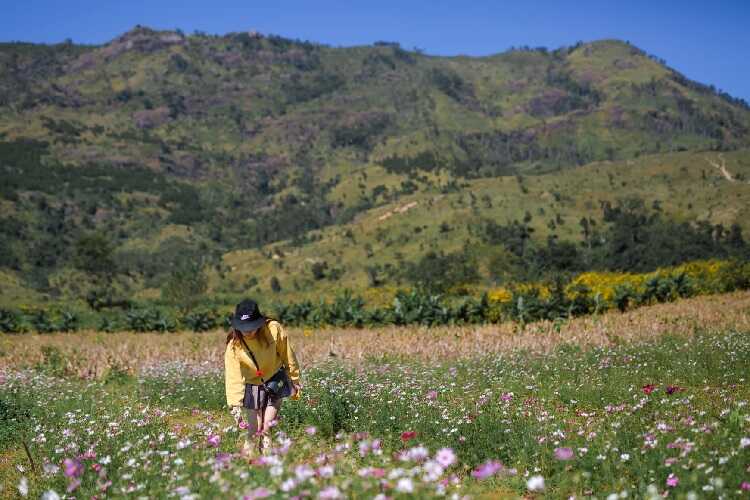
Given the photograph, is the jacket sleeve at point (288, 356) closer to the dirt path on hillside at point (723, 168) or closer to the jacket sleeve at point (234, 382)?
the jacket sleeve at point (234, 382)

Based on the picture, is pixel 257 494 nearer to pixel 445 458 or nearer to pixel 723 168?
pixel 445 458

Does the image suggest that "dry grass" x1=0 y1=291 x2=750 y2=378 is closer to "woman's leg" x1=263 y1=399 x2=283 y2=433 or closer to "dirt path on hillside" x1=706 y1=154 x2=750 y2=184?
"woman's leg" x1=263 y1=399 x2=283 y2=433

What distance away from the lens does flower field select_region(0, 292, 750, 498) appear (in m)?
5.12

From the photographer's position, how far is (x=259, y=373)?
7832mm

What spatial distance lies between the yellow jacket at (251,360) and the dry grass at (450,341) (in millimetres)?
8077

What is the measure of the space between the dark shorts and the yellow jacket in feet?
0.17

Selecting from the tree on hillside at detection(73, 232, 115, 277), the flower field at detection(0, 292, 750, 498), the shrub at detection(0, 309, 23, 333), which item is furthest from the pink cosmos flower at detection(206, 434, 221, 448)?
the tree on hillside at detection(73, 232, 115, 277)

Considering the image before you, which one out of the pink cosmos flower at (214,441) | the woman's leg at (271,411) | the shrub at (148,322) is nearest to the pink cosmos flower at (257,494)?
the pink cosmos flower at (214,441)

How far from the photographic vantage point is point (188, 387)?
42.5 ft

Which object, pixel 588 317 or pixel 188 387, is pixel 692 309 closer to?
pixel 588 317

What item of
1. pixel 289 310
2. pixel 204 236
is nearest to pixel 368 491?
pixel 289 310

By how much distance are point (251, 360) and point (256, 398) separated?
46 centimetres

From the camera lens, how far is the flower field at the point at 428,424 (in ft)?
16.8

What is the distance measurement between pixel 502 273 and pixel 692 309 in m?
39.0
